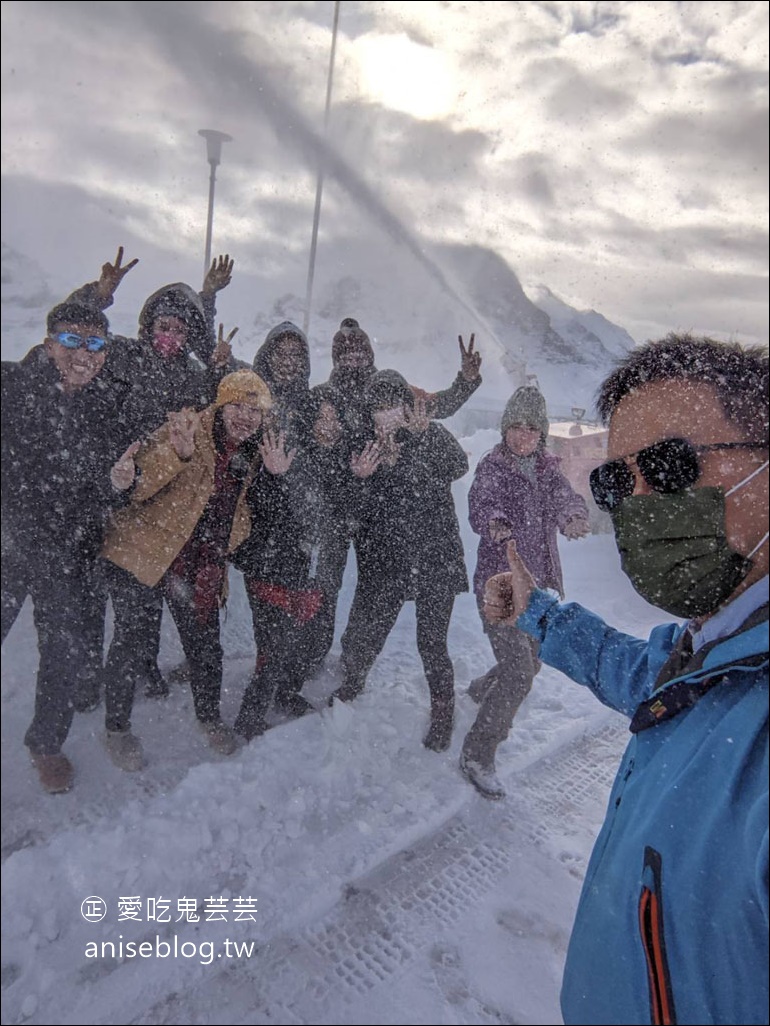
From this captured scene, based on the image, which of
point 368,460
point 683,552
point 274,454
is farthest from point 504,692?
point 683,552

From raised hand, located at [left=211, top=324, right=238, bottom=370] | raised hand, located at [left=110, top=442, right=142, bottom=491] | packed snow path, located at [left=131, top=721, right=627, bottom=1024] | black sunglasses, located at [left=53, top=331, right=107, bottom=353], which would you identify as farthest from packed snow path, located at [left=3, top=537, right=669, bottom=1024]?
raised hand, located at [left=211, top=324, right=238, bottom=370]

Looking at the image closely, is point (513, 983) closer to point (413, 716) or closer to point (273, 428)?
point (413, 716)

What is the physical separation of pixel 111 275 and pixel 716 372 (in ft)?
9.83

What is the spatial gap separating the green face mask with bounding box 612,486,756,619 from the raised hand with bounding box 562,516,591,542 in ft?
5.20

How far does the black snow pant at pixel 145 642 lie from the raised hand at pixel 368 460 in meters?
1.02

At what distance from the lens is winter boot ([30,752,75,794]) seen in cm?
233

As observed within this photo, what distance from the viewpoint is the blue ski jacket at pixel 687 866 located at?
2.67 ft

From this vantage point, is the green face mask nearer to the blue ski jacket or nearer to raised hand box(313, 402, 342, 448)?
the blue ski jacket

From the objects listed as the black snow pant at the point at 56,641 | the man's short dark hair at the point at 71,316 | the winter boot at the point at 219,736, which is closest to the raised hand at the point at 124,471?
the black snow pant at the point at 56,641

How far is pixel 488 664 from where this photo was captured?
4.10m

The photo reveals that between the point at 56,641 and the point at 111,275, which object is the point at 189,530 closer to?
the point at 56,641

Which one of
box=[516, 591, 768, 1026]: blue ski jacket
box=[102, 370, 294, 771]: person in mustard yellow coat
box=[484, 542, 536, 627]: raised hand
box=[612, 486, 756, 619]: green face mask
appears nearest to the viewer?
box=[516, 591, 768, 1026]: blue ski jacket

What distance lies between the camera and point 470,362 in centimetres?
353

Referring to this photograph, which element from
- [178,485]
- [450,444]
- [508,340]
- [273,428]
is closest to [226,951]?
[178,485]
